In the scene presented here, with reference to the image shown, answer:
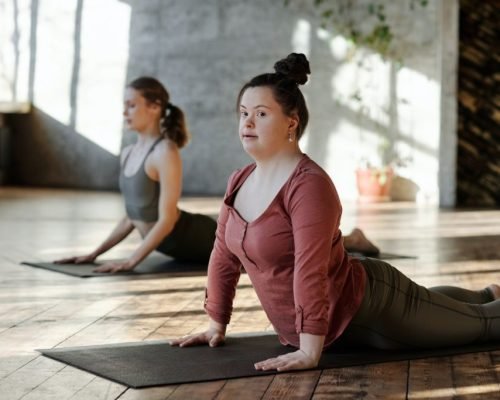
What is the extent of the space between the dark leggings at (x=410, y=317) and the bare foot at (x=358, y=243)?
7.37 ft

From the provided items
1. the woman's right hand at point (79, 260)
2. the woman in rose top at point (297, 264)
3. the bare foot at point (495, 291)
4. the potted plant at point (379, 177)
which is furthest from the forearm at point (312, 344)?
the potted plant at point (379, 177)

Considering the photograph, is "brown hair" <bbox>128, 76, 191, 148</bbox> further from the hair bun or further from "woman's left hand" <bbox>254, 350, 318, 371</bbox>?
"woman's left hand" <bbox>254, 350, 318, 371</bbox>

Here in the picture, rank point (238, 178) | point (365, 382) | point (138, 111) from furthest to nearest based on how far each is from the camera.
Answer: point (138, 111) → point (238, 178) → point (365, 382)

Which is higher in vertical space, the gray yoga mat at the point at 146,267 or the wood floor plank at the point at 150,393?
the wood floor plank at the point at 150,393

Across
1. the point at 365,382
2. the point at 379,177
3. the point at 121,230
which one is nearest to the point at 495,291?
the point at 365,382

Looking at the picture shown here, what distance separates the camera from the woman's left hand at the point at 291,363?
254cm

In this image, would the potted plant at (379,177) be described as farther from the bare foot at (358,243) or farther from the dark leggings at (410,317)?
the dark leggings at (410,317)

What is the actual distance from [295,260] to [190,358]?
39cm

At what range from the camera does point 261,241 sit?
2.66 meters

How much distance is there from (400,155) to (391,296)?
8364 mm

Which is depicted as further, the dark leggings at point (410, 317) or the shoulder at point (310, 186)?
the dark leggings at point (410, 317)

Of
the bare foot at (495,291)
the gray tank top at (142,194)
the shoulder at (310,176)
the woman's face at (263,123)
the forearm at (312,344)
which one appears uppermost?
the woman's face at (263,123)

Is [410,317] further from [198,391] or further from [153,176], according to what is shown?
[153,176]

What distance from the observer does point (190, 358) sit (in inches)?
107
